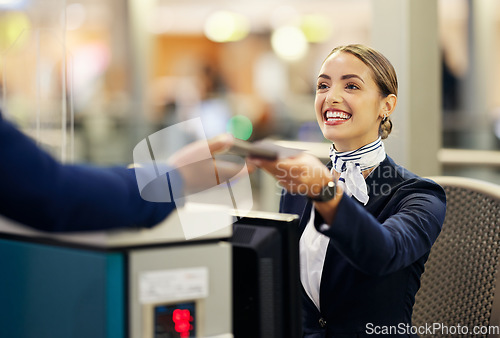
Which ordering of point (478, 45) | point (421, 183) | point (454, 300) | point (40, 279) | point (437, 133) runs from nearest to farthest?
point (40, 279) < point (421, 183) < point (454, 300) < point (437, 133) < point (478, 45)

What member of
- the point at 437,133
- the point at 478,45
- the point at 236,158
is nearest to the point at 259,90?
the point at 478,45

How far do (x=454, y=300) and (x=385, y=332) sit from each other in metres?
0.37

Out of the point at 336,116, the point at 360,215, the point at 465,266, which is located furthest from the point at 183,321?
the point at 465,266

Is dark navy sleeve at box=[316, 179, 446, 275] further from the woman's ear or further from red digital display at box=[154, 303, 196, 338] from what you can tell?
red digital display at box=[154, 303, 196, 338]

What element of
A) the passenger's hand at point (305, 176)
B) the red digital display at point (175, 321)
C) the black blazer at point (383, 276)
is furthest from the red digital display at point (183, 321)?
the black blazer at point (383, 276)

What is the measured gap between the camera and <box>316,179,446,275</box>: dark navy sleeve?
1016 mm

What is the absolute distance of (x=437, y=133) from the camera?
2.00 m

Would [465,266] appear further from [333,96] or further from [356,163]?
[333,96]

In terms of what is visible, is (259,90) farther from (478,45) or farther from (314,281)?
(314,281)

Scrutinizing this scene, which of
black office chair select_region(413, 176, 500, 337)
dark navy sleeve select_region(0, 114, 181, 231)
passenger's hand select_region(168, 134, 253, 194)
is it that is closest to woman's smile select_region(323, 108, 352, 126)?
passenger's hand select_region(168, 134, 253, 194)

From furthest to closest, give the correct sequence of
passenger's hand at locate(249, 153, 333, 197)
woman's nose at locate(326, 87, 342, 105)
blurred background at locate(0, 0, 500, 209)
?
blurred background at locate(0, 0, 500, 209), woman's nose at locate(326, 87, 342, 105), passenger's hand at locate(249, 153, 333, 197)

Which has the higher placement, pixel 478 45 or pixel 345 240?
pixel 478 45

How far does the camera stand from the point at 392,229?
1.10 metres

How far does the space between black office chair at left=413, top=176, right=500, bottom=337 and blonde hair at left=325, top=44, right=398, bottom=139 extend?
1.40 feet
